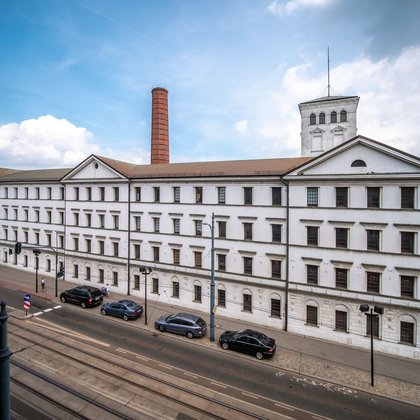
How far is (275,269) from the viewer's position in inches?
1022

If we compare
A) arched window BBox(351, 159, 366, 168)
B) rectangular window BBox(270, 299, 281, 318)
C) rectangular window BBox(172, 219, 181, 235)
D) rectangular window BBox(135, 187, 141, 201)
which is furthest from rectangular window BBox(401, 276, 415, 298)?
rectangular window BBox(135, 187, 141, 201)

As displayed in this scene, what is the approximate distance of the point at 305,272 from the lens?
80.9ft

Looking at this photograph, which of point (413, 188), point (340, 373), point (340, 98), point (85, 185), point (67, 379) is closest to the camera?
point (67, 379)

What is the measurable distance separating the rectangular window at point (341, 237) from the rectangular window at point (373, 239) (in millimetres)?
1594

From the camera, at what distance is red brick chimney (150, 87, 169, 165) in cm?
4518

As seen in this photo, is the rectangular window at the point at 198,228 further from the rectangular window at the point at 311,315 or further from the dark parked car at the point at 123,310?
the rectangular window at the point at 311,315

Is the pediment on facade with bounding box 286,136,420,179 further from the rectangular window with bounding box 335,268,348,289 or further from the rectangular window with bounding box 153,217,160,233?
the rectangular window with bounding box 153,217,160,233

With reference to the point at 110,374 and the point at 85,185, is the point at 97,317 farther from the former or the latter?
the point at 85,185

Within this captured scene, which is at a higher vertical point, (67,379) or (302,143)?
(302,143)

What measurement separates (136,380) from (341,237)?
18478 mm

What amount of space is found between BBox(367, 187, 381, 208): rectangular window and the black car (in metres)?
13.1

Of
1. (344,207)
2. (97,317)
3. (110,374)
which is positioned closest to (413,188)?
(344,207)

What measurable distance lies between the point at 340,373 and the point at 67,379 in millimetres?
17310

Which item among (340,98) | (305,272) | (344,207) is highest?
(340,98)
